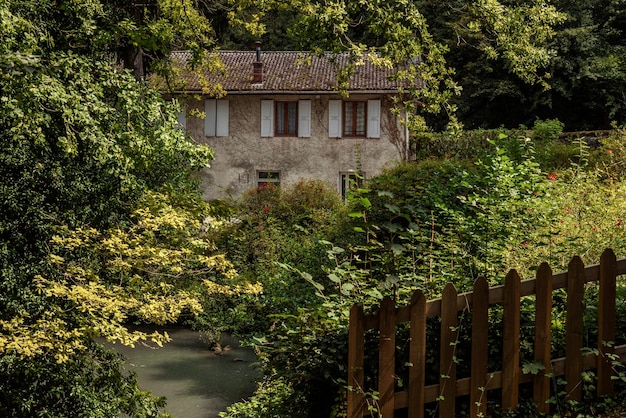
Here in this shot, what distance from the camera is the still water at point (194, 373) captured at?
1130cm

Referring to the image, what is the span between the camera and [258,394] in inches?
353

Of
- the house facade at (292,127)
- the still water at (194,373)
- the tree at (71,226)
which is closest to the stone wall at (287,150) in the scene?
the house facade at (292,127)

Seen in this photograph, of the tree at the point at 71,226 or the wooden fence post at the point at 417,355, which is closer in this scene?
the wooden fence post at the point at 417,355

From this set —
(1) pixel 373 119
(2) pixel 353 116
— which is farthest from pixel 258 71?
(1) pixel 373 119

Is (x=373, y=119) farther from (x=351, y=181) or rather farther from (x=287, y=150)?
(x=351, y=181)

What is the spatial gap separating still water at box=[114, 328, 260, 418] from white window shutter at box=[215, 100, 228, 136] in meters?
12.9

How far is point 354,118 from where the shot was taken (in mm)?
27078

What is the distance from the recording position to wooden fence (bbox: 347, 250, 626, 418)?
17.7 feet

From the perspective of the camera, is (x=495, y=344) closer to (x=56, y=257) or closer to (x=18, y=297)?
(x=56, y=257)

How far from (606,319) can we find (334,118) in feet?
71.5

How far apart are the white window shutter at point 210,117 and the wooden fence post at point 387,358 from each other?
2273cm

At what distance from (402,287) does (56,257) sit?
3517mm

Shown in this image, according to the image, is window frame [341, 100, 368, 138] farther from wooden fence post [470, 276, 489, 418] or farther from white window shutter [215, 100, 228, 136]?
wooden fence post [470, 276, 489, 418]

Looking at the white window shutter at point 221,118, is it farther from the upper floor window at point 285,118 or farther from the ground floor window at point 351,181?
the ground floor window at point 351,181
